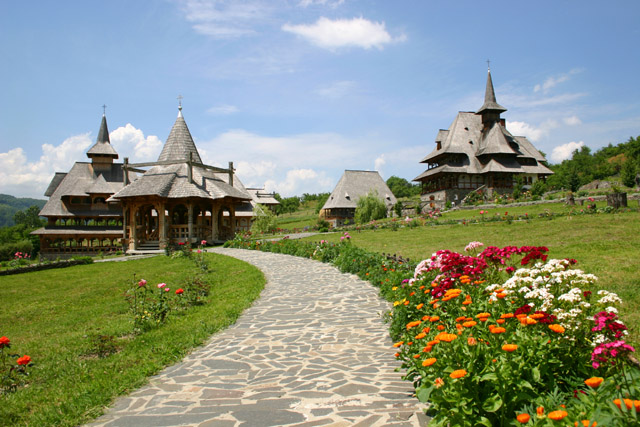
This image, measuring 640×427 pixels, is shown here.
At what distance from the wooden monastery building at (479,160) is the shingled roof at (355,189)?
6069 mm

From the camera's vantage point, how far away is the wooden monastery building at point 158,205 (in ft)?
86.7

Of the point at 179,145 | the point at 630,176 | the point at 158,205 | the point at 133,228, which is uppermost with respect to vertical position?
the point at 179,145

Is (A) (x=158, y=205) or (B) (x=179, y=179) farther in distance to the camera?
(B) (x=179, y=179)

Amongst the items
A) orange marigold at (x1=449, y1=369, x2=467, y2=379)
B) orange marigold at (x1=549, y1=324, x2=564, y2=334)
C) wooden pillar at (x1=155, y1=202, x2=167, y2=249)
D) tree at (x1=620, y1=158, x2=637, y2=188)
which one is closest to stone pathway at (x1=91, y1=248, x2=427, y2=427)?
orange marigold at (x1=449, y1=369, x2=467, y2=379)

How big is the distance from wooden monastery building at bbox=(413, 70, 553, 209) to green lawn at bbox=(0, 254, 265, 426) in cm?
3330

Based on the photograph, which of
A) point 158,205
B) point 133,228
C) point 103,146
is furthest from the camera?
point 103,146

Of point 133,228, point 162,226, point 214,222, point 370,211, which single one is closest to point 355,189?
point 370,211

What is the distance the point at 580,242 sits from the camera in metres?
12.2

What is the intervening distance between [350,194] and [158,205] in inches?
1159

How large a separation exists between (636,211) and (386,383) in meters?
18.8

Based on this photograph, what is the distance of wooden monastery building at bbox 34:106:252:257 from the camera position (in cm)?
2642

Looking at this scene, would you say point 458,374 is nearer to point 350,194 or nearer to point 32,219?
point 350,194

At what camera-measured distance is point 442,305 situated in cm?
517

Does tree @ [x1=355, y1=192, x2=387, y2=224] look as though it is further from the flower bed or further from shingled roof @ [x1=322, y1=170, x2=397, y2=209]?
the flower bed
